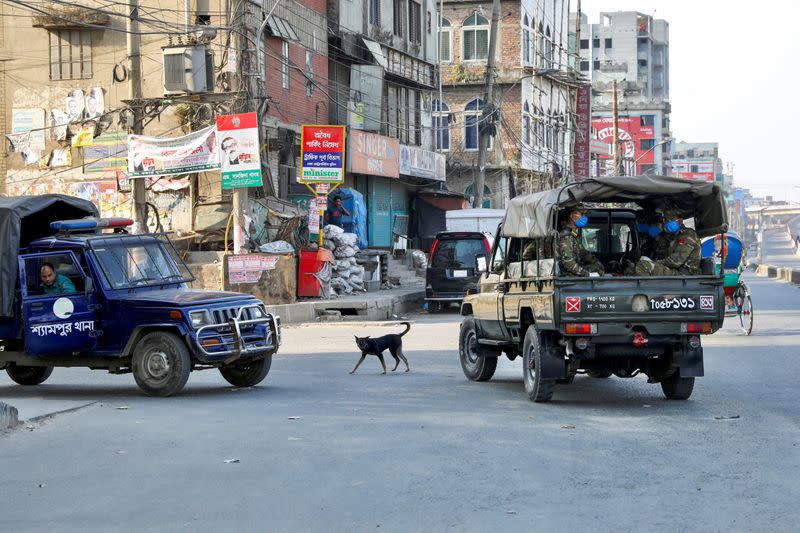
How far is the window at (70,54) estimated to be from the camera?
32969mm

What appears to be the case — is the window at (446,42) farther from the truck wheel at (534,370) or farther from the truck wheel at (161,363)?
the truck wheel at (534,370)

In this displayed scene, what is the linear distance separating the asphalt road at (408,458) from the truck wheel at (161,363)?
309mm

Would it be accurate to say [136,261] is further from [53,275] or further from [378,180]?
[378,180]

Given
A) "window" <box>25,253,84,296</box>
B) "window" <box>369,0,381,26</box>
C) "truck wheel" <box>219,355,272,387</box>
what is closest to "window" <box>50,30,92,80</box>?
"window" <box>369,0,381,26</box>

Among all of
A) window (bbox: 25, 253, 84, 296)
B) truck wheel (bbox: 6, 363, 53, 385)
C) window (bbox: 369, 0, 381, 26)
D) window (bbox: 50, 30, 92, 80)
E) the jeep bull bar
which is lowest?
truck wheel (bbox: 6, 363, 53, 385)

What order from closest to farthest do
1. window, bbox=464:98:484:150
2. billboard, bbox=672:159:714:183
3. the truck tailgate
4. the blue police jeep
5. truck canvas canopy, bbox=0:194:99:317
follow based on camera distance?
the truck tailgate → the blue police jeep → truck canvas canopy, bbox=0:194:99:317 → window, bbox=464:98:484:150 → billboard, bbox=672:159:714:183

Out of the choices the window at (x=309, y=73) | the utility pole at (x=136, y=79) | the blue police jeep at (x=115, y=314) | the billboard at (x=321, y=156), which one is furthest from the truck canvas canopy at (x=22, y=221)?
the window at (x=309, y=73)

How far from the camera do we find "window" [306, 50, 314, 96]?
3769 centimetres

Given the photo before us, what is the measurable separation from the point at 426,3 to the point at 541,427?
42.3 m

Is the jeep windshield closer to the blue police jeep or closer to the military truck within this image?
the blue police jeep

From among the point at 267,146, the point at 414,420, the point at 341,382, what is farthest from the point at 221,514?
the point at 267,146

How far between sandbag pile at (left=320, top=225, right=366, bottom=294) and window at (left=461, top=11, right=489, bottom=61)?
106 feet

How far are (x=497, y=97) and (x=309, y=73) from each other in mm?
26671

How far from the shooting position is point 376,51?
42.8 meters
